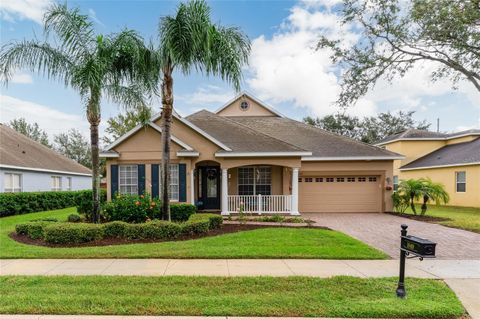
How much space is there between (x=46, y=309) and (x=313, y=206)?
45.2 feet

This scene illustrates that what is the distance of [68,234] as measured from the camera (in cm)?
761

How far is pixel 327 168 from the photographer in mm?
15398

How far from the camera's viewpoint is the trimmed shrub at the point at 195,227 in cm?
861

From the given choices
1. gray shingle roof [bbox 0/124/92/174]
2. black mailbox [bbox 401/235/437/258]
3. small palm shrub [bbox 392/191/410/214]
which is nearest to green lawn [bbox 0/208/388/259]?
black mailbox [bbox 401/235/437/258]

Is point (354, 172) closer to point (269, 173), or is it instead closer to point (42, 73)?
point (269, 173)

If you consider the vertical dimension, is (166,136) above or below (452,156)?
above

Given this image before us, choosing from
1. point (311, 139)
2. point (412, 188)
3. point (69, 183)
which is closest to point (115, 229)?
point (311, 139)

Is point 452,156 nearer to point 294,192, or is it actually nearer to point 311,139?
point 311,139

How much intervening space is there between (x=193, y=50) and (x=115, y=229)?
594cm

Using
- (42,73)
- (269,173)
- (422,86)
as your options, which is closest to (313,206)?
(269,173)

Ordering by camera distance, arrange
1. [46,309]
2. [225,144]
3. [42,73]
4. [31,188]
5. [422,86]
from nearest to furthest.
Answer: [46,309], [42,73], [422,86], [225,144], [31,188]

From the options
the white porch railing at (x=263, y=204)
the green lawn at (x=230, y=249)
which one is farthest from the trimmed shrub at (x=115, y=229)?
the white porch railing at (x=263, y=204)

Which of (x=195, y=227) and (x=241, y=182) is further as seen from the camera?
(x=241, y=182)

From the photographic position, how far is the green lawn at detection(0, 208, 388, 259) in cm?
664
